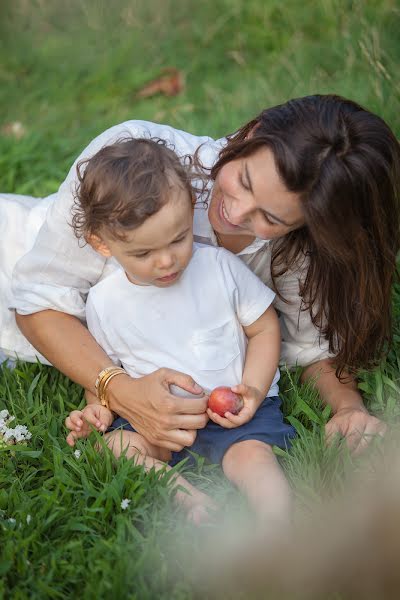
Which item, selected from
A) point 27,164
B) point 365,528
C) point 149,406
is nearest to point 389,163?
point 149,406

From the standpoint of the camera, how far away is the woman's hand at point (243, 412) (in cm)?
274

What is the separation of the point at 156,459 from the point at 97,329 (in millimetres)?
518

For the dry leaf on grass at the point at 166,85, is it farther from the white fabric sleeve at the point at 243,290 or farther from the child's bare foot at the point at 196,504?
the child's bare foot at the point at 196,504

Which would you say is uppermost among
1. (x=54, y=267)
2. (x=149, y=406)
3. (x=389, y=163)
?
(x=389, y=163)

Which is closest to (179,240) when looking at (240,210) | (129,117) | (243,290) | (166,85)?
(240,210)

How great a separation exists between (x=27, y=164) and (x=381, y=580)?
12.1ft

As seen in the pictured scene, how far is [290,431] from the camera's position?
2.89 meters

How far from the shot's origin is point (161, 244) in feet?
8.61

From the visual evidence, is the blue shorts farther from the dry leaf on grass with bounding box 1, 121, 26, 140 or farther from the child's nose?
the dry leaf on grass with bounding box 1, 121, 26, 140

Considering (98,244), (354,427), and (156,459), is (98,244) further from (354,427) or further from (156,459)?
(354,427)

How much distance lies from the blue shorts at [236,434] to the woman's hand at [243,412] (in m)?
0.04

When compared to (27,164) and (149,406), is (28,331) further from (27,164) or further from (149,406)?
(27,164)

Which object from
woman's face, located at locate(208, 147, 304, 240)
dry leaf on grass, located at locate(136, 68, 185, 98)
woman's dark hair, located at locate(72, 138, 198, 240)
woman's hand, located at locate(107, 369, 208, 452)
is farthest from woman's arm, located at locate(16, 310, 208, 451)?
dry leaf on grass, located at locate(136, 68, 185, 98)

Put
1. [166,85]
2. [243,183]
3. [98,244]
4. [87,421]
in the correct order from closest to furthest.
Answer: [243,183] < [98,244] < [87,421] < [166,85]
